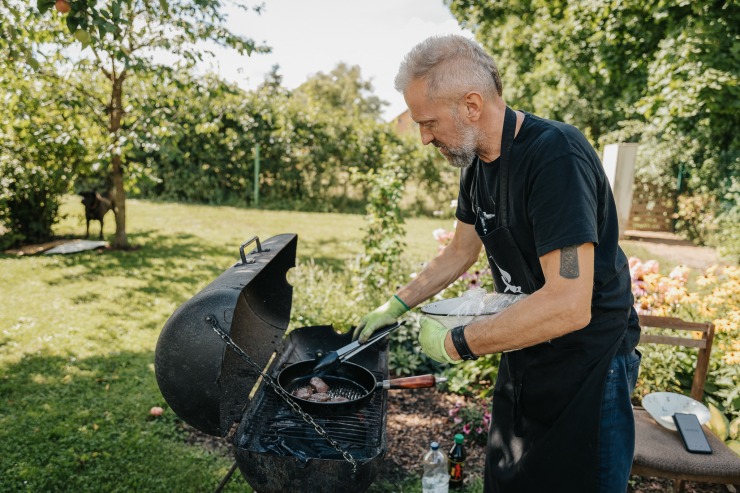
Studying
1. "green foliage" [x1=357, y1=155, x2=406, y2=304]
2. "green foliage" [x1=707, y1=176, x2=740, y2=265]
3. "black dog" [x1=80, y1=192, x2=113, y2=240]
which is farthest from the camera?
"green foliage" [x1=707, y1=176, x2=740, y2=265]

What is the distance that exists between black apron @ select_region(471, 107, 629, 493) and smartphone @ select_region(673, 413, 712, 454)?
1.22 m

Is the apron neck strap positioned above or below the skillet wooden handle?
above

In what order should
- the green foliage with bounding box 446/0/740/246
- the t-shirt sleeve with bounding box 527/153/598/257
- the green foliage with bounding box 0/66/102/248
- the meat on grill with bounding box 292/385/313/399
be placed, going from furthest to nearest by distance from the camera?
the green foliage with bounding box 446/0/740/246 < the green foliage with bounding box 0/66/102/248 < the meat on grill with bounding box 292/385/313/399 < the t-shirt sleeve with bounding box 527/153/598/257

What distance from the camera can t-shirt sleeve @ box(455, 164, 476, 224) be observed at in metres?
2.08

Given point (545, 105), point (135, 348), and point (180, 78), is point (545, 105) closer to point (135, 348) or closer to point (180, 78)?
point (180, 78)

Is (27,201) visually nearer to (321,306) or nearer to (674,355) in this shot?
(321,306)

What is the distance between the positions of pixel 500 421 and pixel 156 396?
298 centimetres

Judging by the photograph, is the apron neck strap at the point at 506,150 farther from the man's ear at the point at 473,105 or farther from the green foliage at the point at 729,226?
the green foliage at the point at 729,226

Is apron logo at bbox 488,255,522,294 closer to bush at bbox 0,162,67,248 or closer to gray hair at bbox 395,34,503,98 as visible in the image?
gray hair at bbox 395,34,503,98

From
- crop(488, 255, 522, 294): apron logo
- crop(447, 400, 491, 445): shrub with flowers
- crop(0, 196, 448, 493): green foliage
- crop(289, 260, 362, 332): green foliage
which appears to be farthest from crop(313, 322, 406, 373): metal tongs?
crop(289, 260, 362, 332): green foliage

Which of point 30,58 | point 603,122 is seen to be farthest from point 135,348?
point 603,122

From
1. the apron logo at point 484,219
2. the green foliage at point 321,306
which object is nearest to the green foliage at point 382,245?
the green foliage at point 321,306

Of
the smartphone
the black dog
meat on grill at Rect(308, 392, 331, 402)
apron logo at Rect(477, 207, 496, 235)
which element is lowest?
the smartphone

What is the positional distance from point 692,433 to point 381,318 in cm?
176
